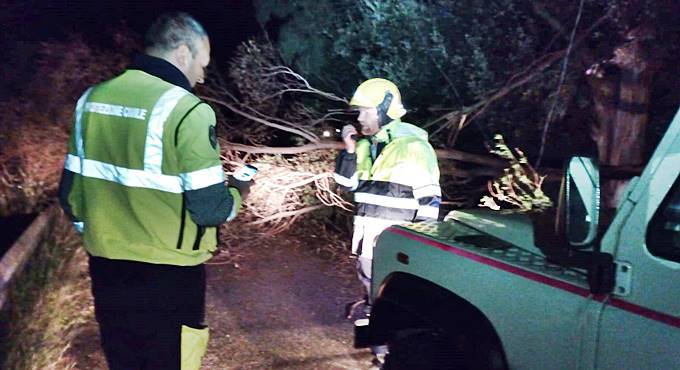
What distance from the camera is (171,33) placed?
264cm

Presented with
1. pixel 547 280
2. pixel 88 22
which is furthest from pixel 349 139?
pixel 88 22

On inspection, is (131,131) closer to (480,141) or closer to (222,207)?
(222,207)

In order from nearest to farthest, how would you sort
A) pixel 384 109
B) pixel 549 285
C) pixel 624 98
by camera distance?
pixel 549 285, pixel 384 109, pixel 624 98

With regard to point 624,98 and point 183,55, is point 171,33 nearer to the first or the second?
point 183,55

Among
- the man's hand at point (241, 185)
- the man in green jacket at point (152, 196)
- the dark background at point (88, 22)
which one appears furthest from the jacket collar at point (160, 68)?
the dark background at point (88, 22)

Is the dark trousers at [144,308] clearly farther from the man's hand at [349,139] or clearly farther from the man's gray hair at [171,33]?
the man's hand at [349,139]

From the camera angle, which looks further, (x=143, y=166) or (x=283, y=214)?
(x=283, y=214)

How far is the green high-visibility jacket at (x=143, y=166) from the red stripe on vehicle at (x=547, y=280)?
882 mm

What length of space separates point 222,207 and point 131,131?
439 mm

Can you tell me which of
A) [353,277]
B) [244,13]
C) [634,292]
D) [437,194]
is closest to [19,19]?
[244,13]

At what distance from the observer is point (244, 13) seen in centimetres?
1459

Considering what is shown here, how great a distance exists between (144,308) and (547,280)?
151 cm

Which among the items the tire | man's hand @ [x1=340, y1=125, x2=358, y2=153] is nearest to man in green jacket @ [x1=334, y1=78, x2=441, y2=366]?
man's hand @ [x1=340, y1=125, x2=358, y2=153]

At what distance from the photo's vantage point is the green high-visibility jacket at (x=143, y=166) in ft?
8.21
